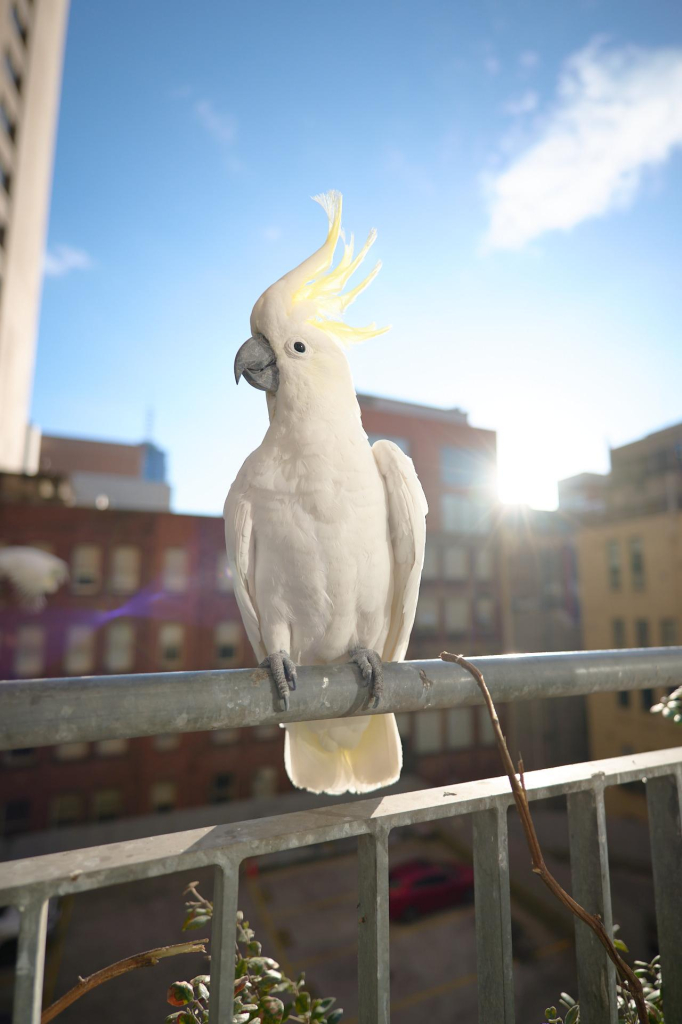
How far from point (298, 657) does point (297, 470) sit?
0.55 metres

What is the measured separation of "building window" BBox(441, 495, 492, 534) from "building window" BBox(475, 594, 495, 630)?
2127 mm

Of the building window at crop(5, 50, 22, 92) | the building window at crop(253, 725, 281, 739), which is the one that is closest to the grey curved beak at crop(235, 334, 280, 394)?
the building window at crop(253, 725, 281, 739)

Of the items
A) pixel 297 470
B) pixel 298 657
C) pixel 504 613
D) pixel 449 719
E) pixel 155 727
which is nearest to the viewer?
pixel 155 727

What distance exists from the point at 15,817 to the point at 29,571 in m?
4.97

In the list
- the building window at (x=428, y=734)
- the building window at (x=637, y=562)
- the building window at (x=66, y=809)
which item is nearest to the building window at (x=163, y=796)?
the building window at (x=66, y=809)

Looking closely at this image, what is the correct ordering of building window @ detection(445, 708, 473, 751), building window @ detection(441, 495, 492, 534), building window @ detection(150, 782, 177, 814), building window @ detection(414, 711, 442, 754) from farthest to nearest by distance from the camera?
building window @ detection(441, 495, 492, 534), building window @ detection(445, 708, 473, 751), building window @ detection(414, 711, 442, 754), building window @ detection(150, 782, 177, 814)

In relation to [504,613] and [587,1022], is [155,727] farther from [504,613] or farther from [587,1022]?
[504,613]

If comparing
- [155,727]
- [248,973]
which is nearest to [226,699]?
[155,727]

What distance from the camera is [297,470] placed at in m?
1.42

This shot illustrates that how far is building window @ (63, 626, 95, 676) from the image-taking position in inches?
439

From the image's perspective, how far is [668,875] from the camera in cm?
83

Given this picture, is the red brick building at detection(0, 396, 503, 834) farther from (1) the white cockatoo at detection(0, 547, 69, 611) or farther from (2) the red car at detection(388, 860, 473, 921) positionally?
(2) the red car at detection(388, 860, 473, 921)

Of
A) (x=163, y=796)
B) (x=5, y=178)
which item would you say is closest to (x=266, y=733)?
(x=163, y=796)

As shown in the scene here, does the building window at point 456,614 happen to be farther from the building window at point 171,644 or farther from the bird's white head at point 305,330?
the bird's white head at point 305,330
